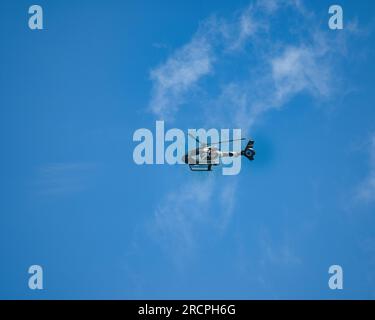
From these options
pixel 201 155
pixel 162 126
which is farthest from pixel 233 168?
pixel 162 126

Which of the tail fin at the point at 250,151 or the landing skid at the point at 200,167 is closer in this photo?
the landing skid at the point at 200,167

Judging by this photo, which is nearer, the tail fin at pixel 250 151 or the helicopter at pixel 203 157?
the helicopter at pixel 203 157

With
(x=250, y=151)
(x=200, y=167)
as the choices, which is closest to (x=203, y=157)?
(x=200, y=167)

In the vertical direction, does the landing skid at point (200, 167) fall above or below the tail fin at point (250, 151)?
below

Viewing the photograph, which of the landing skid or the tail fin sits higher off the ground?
the tail fin

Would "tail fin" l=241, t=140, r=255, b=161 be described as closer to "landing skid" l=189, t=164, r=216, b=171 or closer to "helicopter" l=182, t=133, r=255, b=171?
"helicopter" l=182, t=133, r=255, b=171

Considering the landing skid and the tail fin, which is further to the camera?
the tail fin

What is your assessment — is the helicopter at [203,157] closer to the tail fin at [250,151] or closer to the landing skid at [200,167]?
the landing skid at [200,167]

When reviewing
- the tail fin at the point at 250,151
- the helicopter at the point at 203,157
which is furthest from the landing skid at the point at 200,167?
the tail fin at the point at 250,151

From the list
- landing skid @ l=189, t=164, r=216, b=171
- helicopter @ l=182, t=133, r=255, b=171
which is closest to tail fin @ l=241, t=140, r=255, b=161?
helicopter @ l=182, t=133, r=255, b=171

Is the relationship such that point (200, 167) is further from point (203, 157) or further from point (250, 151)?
point (250, 151)
